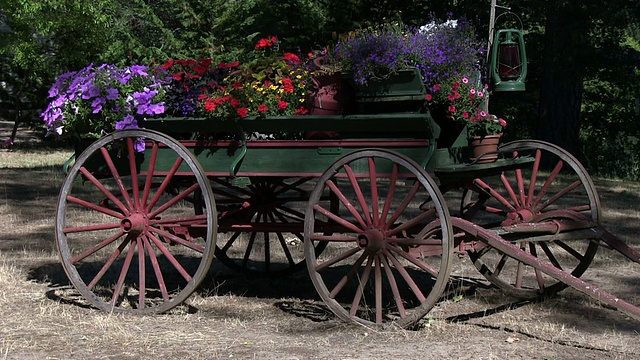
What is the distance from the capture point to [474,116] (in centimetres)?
572

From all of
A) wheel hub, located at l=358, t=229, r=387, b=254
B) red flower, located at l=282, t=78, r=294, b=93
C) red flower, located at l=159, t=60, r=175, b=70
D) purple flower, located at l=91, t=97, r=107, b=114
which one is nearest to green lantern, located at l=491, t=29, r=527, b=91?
red flower, located at l=282, t=78, r=294, b=93

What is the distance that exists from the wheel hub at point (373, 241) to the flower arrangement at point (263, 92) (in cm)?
102

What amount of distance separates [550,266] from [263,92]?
7.04ft

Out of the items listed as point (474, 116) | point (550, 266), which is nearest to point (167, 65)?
point (474, 116)

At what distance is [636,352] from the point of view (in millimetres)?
5023

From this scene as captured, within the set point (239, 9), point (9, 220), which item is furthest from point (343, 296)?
point (239, 9)

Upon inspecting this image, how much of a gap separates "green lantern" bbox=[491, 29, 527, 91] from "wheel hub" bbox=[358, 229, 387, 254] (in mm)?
1538

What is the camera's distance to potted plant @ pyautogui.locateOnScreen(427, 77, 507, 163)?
564cm

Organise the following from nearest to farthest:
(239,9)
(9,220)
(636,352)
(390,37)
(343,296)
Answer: (636,352) → (390,37) → (343,296) → (9,220) → (239,9)

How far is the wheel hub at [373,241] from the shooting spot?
532 cm

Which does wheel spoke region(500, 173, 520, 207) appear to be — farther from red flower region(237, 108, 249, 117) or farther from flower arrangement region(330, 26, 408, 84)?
red flower region(237, 108, 249, 117)

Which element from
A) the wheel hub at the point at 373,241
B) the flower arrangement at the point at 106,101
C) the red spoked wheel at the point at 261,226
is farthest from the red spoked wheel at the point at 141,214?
the wheel hub at the point at 373,241

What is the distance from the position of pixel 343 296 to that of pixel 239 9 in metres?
15.4

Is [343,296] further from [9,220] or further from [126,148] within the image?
[9,220]
